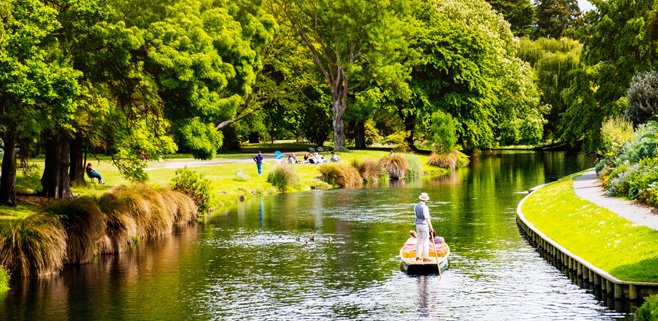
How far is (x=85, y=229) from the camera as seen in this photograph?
35.3 meters

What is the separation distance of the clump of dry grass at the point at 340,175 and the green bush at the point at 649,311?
4792 centimetres

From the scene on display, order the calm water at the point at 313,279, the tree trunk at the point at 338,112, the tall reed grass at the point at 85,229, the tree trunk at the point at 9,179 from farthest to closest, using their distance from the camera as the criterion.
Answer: the tree trunk at the point at 338,112 < the tree trunk at the point at 9,179 < the tall reed grass at the point at 85,229 < the calm water at the point at 313,279

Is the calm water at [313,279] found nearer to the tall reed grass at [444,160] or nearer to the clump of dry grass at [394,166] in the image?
the clump of dry grass at [394,166]

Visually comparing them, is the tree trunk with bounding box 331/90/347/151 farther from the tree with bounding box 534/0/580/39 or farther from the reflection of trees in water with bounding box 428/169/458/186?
the tree with bounding box 534/0/580/39

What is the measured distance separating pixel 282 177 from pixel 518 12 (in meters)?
97.2

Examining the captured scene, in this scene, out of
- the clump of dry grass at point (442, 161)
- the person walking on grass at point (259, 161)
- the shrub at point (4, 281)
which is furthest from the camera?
the clump of dry grass at point (442, 161)

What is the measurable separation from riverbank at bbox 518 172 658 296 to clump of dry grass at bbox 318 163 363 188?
76.7ft

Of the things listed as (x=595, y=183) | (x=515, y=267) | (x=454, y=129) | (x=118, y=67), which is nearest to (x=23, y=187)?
(x=118, y=67)

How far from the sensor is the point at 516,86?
108625 mm

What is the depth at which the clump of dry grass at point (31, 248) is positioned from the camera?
103ft

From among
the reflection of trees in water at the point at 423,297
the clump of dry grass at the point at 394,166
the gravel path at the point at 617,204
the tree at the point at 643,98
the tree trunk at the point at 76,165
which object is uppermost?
the tree at the point at 643,98

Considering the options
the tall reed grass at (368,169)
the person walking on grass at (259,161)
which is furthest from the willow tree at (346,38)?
the person walking on grass at (259,161)

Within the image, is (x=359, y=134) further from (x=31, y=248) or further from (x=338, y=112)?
(x=31, y=248)

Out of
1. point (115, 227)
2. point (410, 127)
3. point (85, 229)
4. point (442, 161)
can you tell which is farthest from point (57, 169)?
point (410, 127)
